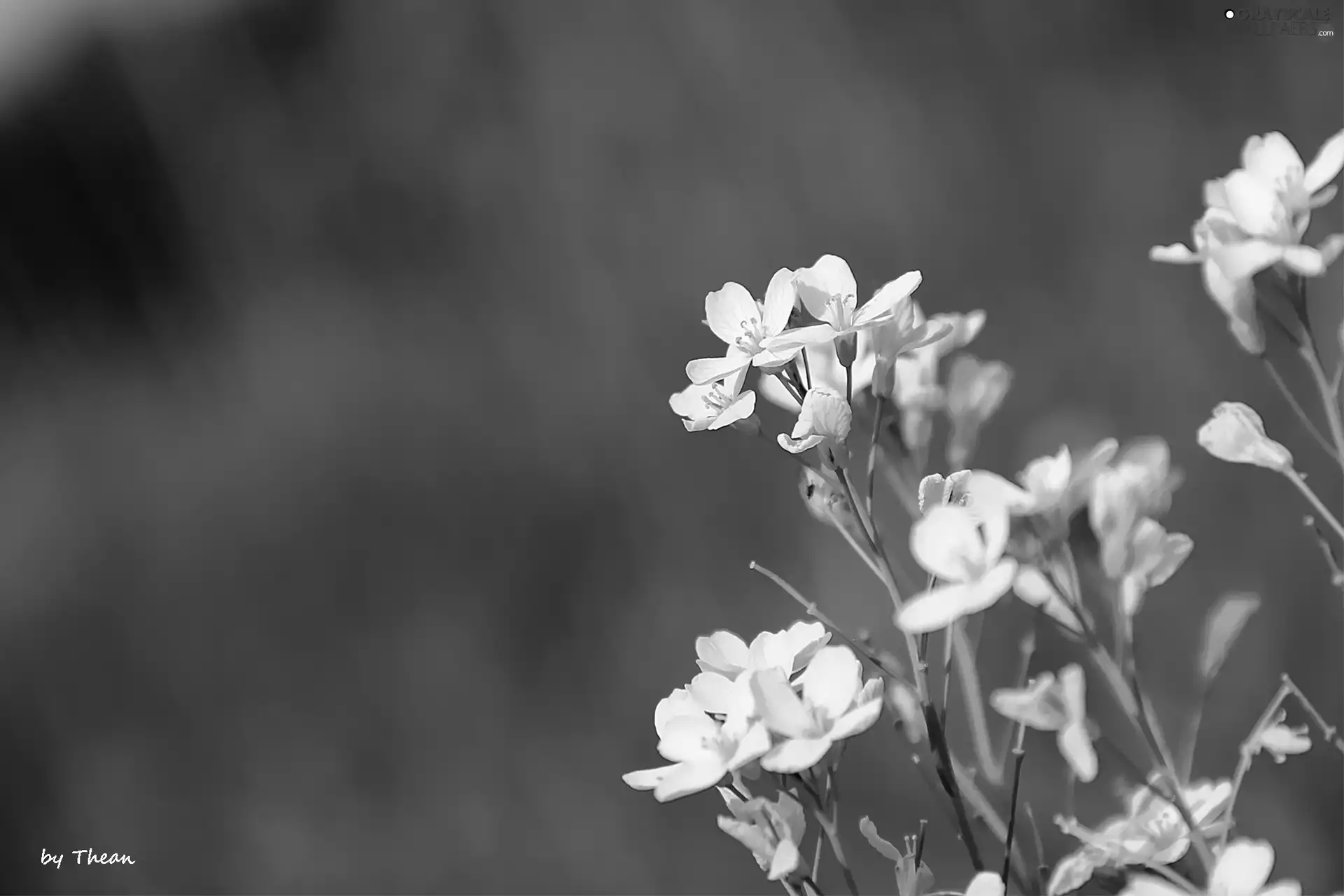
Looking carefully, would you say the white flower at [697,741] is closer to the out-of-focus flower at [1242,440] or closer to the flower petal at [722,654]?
the flower petal at [722,654]

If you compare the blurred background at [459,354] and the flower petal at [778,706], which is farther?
the blurred background at [459,354]

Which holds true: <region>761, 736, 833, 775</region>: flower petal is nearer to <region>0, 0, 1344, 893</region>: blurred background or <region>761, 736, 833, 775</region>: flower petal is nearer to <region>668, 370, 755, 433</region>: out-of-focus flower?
<region>668, 370, 755, 433</region>: out-of-focus flower

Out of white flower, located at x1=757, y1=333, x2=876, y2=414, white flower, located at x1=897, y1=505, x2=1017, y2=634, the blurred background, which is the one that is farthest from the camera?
the blurred background

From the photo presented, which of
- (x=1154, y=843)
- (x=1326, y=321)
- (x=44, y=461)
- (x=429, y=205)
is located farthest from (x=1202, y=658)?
(x=44, y=461)

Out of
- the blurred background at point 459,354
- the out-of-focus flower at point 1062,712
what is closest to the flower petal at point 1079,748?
the out-of-focus flower at point 1062,712

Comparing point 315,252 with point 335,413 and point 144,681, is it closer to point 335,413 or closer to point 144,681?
point 335,413

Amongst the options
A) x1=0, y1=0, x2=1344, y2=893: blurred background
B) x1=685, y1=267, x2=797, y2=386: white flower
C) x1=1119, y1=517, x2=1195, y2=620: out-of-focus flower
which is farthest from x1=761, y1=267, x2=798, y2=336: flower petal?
x1=0, y1=0, x2=1344, y2=893: blurred background
